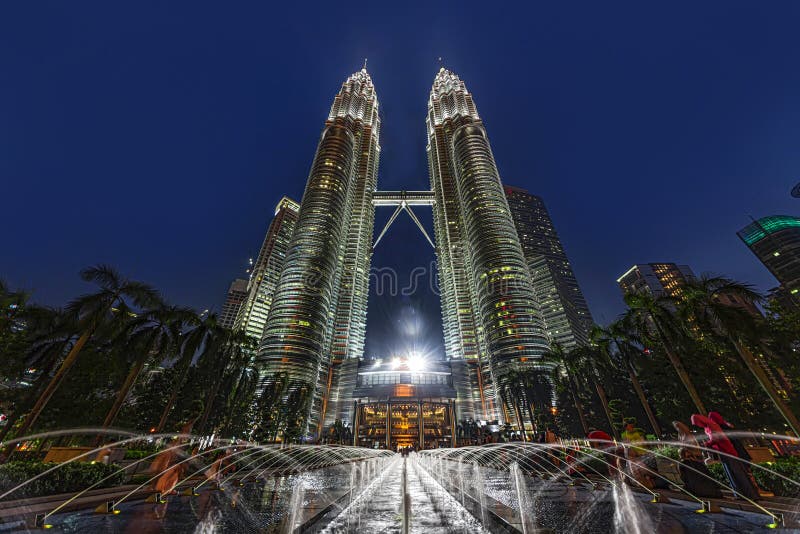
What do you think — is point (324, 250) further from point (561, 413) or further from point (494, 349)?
point (561, 413)

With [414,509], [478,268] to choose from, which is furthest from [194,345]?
[478,268]

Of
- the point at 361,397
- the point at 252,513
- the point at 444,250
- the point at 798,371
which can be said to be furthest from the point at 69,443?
the point at 444,250

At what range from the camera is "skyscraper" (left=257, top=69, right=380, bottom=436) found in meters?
119

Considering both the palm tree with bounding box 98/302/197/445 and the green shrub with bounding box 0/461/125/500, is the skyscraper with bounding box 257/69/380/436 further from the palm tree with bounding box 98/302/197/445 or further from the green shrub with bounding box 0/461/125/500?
the green shrub with bounding box 0/461/125/500

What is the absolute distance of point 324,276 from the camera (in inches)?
5374

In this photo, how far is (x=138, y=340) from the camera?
22.8 meters

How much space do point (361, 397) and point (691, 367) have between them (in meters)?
115

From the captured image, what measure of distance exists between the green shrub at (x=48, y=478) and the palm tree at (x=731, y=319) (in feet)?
92.0

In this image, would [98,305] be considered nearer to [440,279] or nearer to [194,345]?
[194,345]

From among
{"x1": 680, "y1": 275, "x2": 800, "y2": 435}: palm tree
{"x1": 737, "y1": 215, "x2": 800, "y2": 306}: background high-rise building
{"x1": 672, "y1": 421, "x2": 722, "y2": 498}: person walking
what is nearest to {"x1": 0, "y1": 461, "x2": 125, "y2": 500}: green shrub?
{"x1": 672, "y1": 421, "x2": 722, "y2": 498}: person walking

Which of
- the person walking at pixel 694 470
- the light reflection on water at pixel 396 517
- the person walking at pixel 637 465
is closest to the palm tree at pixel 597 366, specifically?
the person walking at pixel 637 465

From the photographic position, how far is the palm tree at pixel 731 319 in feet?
53.9

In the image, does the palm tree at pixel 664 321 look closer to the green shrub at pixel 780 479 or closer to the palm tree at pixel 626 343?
the palm tree at pixel 626 343

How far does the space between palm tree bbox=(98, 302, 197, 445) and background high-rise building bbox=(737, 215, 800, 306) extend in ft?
519
